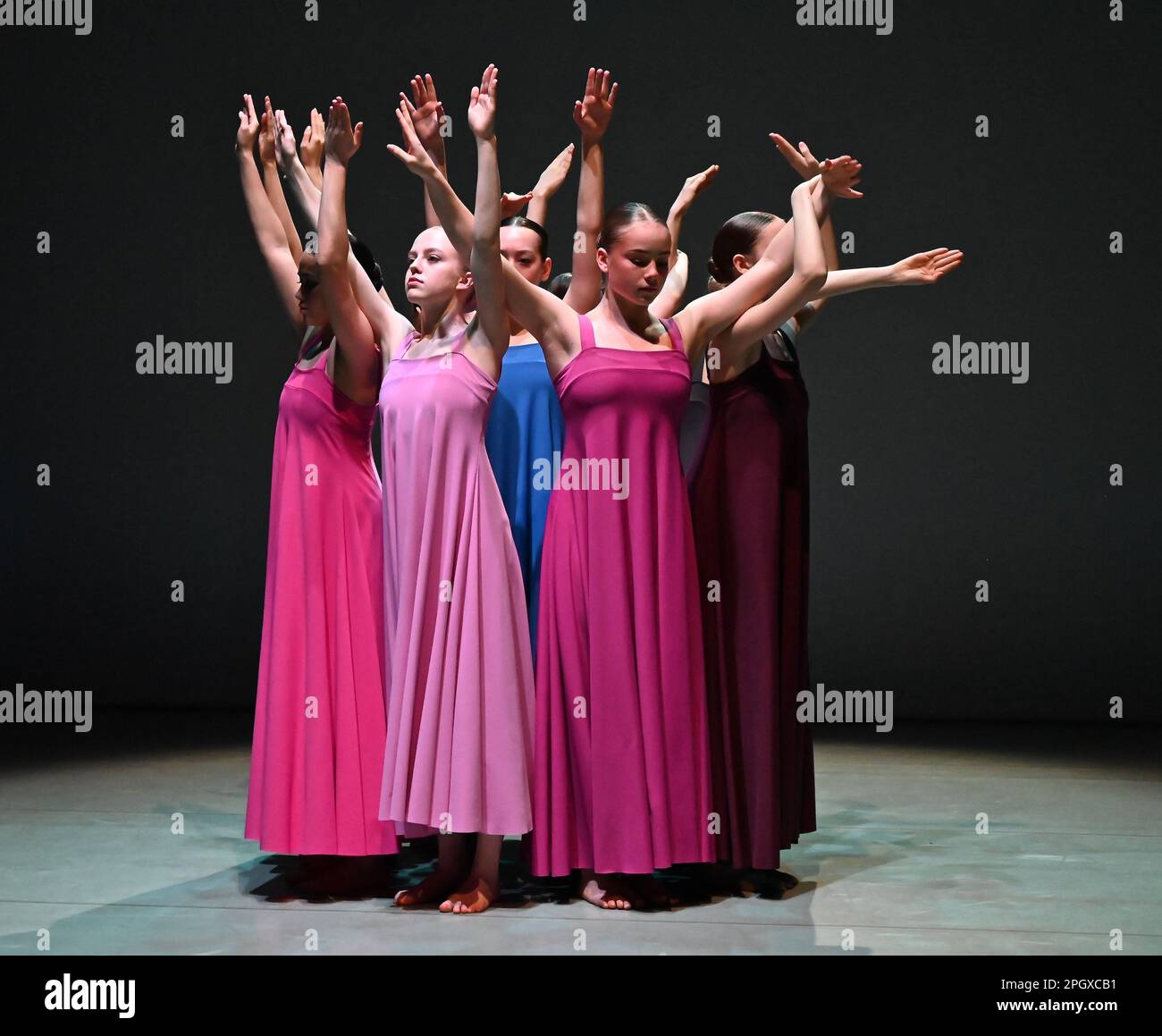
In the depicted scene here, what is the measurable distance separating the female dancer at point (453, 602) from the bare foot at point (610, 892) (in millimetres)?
228

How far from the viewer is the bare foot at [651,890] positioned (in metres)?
3.43

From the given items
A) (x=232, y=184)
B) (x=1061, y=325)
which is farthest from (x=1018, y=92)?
(x=232, y=184)

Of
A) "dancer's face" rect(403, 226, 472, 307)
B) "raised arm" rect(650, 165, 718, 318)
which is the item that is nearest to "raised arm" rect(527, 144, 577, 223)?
"raised arm" rect(650, 165, 718, 318)

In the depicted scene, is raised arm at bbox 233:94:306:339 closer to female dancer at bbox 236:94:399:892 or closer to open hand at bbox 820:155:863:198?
female dancer at bbox 236:94:399:892

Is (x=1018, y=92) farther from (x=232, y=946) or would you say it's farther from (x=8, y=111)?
(x=232, y=946)

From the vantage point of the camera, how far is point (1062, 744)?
6.26 meters

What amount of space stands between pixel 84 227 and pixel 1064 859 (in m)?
5.58

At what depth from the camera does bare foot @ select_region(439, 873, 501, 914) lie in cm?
336

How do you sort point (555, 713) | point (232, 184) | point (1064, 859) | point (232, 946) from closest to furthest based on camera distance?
1. point (232, 946)
2. point (555, 713)
3. point (1064, 859)
4. point (232, 184)

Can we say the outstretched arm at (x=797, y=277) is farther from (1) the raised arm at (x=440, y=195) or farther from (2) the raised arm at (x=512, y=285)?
(1) the raised arm at (x=440, y=195)

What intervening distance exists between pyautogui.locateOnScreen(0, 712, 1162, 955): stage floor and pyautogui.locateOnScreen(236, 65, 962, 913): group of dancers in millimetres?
198

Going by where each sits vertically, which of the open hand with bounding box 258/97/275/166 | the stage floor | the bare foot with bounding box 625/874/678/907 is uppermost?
the open hand with bounding box 258/97/275/166
